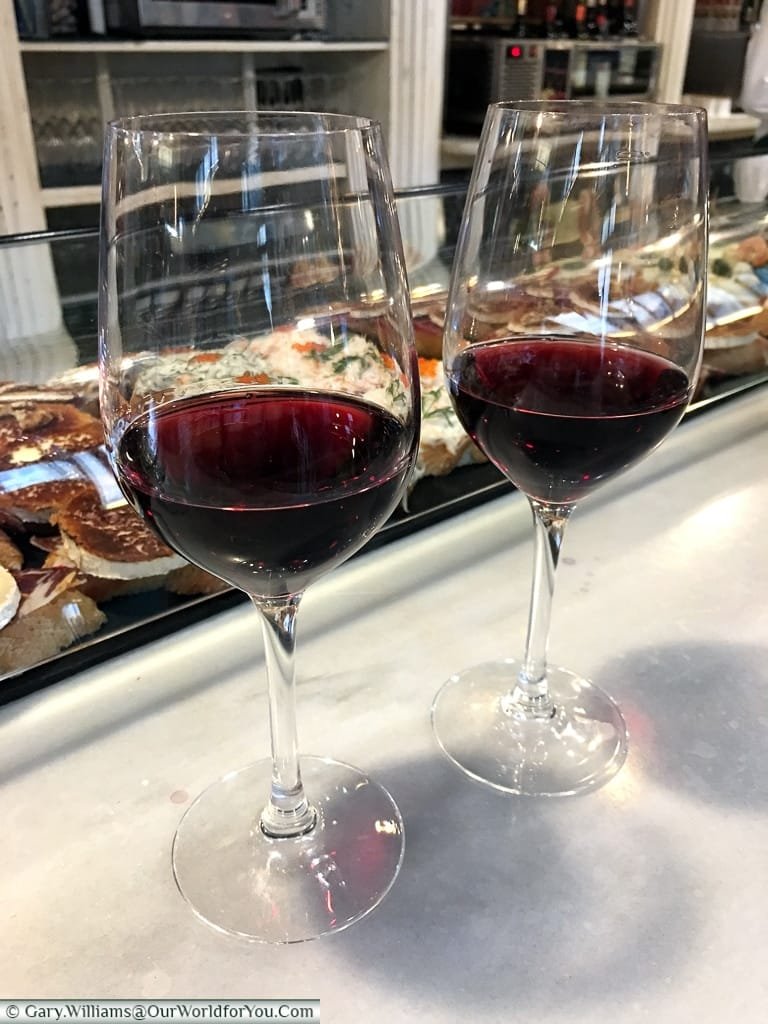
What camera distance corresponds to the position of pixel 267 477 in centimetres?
37

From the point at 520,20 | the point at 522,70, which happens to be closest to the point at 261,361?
the point at 522,70

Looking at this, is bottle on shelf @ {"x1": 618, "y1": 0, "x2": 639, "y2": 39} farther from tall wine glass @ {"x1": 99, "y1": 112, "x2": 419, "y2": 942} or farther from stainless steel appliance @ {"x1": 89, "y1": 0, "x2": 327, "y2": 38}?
tall wine glass @ {"x1": 99, "y1": 112, "x2": 419, "y2": 942}

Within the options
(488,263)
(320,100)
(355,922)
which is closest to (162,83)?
(320,100)

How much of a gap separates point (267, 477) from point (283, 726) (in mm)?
154

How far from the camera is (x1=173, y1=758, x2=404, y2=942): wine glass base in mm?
413

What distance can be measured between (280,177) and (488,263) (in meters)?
0.18

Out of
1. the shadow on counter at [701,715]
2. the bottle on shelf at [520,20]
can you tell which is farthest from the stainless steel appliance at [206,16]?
the shadow on counter at [701,715]

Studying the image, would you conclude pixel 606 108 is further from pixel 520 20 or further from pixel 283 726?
pixel 520 20

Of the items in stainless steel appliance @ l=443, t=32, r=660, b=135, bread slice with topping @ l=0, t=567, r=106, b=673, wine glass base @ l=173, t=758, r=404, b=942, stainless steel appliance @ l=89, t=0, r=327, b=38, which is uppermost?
stainless steel appliance @ l=89, t=0, r=327, b=38

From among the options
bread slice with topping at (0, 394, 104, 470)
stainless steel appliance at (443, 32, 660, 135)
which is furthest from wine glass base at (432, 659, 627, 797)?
stainless steel appliance at (443, 32, 660, 135)

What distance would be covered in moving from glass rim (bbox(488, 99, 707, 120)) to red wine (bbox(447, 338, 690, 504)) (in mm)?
119

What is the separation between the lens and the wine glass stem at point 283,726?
1.41 ft

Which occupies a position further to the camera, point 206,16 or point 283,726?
point 206,16

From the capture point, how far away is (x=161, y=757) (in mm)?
498
